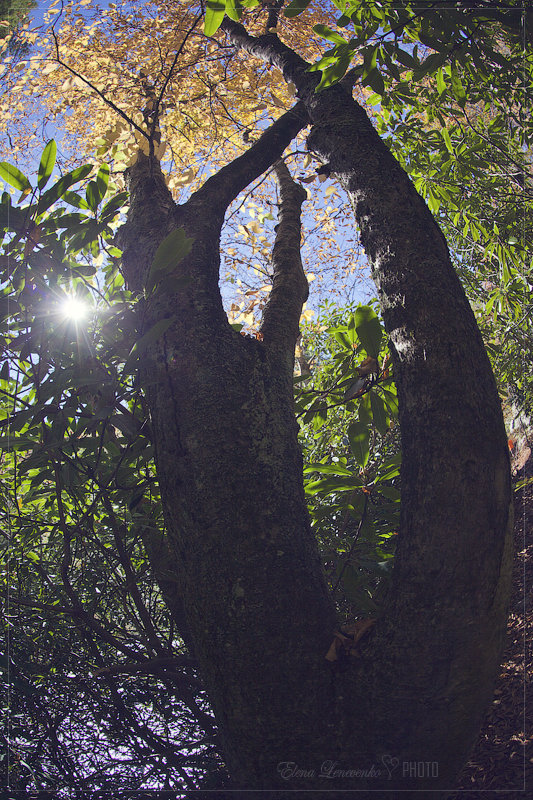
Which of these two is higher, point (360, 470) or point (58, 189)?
point (58, 189)

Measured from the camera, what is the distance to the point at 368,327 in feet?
4.59

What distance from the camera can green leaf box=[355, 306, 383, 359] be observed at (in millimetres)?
1400

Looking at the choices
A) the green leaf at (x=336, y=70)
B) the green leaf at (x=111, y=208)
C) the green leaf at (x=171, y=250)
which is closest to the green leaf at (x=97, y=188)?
the green leaf at (x=111, y=208)

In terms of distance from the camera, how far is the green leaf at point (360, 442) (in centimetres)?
149

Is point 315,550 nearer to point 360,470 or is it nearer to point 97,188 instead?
point 360,470

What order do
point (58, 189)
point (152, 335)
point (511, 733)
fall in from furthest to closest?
point (511, 733) < point (58, 189) < point (152, 335)

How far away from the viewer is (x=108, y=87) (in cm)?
295

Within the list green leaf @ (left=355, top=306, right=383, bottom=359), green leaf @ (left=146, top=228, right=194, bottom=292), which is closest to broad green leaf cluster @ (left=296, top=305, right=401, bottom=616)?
green leaf @ (left=355, top=306, right=383, bottom=359)

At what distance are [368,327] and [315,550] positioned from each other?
0.64 m

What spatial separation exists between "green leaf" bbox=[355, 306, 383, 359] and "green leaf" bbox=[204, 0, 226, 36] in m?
0.79

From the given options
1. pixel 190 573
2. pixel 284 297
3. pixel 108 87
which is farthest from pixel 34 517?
pixel 108 87

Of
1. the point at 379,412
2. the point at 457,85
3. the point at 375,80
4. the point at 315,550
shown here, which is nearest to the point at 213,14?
the point at 375,80

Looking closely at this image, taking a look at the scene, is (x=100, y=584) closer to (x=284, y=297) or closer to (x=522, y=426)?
(x=284, y=297)

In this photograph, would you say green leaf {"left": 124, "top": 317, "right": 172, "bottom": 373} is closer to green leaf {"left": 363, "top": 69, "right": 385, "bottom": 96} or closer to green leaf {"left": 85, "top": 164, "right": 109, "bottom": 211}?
green leaf {"left": 85, "top": 164, "right": 109, "bottom": 211}
